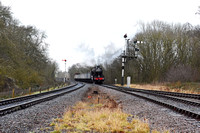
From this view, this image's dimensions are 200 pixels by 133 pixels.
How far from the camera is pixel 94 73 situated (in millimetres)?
39938

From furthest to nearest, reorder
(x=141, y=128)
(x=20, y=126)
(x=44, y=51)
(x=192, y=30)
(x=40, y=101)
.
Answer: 1. (x=44, y=51)
2. (x=192, y=30)
3. (x=40, y=101)
4. (x=20, y=126)
5. (x=141, y=128)

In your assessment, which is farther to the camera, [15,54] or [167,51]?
[167,51]

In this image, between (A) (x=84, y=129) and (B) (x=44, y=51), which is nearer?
(A) (x=84, y=129)

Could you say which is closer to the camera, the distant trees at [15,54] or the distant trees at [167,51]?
the distant trees at [15,54]

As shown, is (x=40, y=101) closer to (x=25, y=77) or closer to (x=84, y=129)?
(x=84, y=129)

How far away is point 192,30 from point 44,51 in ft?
87.0

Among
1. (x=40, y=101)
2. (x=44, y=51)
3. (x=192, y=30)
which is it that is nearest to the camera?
(x=40, y=101)

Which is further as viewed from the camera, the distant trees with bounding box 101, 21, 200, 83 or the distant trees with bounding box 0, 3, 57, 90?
the distant trees with bounding box 101, 21, 200, 83

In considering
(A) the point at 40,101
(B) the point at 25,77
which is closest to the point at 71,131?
(A) the point at 40,101

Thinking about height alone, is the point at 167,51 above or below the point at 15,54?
above

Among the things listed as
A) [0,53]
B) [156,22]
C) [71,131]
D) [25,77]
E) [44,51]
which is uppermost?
[156,22]

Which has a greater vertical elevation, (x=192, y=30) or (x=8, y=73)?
(x=192, y=30)

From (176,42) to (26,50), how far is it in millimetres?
24216

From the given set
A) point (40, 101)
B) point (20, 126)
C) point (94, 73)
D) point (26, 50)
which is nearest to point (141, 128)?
point (20, 126)
